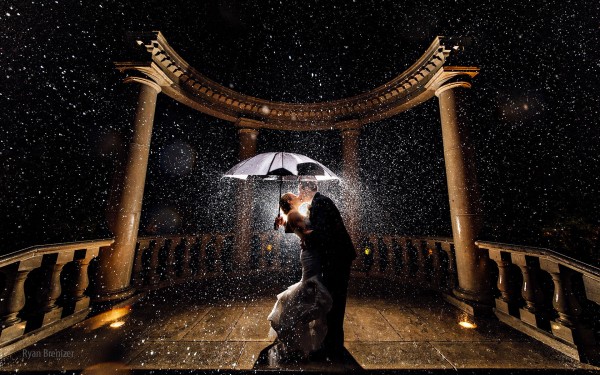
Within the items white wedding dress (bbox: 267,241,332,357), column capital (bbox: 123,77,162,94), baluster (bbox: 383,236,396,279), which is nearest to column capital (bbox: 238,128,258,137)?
column capital (bbox: 123,77,162,94)

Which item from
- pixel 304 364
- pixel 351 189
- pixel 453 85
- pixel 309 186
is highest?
pixel 453 85

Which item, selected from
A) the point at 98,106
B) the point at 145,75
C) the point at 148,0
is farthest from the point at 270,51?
the point at 98,106

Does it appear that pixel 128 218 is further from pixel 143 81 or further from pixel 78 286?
pixel 143 81

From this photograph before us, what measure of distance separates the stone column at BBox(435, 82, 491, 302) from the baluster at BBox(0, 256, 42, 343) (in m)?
7.79

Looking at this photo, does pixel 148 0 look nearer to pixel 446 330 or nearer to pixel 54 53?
pixel 54 53

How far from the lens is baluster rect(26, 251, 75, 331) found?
3396mm

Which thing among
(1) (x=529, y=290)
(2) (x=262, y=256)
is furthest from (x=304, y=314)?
(2) (x=262, y=256)

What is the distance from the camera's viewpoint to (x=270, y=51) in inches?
283

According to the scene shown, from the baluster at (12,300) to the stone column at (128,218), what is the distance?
1.29m

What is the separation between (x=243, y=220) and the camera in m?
7.32

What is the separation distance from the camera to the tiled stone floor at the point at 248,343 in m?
2.64

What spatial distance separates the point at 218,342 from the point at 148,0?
25.6 ft

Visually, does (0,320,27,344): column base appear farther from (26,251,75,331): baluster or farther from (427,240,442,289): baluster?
(427,240,442,289): baluster

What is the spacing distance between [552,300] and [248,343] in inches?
193
